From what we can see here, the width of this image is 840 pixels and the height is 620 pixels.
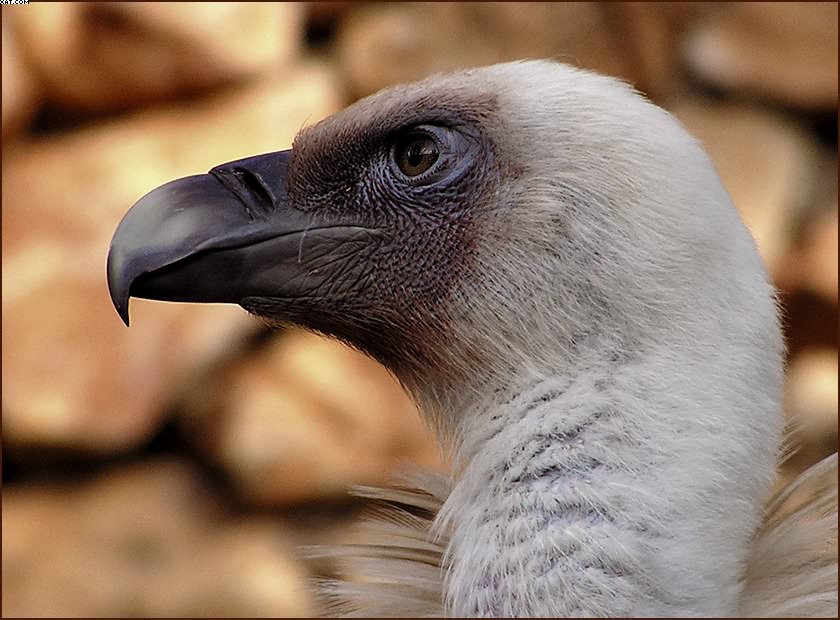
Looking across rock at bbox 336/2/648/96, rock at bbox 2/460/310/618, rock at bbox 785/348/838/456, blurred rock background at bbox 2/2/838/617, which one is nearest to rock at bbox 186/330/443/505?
blurred rock background at bbox 2/2/838/617

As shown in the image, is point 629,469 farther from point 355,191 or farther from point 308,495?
point 308,495

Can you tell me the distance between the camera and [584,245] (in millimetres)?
698

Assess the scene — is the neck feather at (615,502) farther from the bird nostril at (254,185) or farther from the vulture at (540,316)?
the bird nostril at (254,185)

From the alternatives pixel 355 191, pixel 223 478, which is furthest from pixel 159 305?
pixel 355 191

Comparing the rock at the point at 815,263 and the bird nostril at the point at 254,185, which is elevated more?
the rock at the point at 815,263

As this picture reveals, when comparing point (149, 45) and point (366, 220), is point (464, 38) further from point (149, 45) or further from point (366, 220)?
point (366, 220)

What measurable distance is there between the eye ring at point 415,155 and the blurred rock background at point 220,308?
1072 mm

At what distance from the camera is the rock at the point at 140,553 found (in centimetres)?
197

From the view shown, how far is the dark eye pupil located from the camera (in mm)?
Result: 760

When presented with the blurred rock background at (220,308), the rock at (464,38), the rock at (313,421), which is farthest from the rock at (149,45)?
the rock at (313,421)

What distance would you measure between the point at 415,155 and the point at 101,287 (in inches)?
48.3

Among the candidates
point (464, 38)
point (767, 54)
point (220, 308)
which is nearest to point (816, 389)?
point (767, 54)

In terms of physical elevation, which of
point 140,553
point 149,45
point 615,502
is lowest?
point 615,502

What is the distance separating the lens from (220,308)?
1.89 meters
